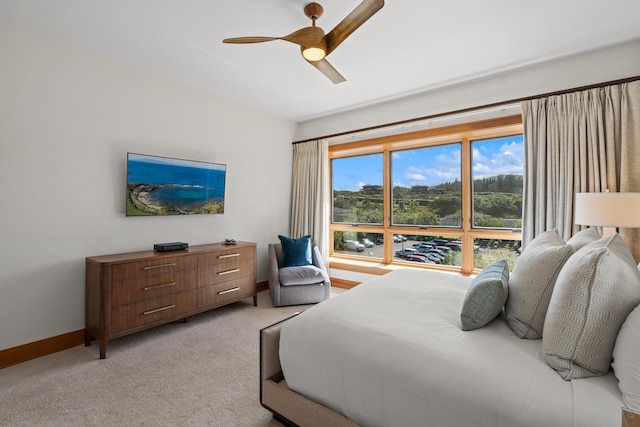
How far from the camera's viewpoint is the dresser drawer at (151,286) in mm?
2599

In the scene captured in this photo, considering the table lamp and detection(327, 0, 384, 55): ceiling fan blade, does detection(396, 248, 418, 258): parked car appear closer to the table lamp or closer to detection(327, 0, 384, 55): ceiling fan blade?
the table lamp

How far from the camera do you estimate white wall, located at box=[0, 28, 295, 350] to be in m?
2.44

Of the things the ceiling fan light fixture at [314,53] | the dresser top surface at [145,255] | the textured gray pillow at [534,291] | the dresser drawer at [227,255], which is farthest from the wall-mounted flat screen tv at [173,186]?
the textured gray pillow at [534,291]

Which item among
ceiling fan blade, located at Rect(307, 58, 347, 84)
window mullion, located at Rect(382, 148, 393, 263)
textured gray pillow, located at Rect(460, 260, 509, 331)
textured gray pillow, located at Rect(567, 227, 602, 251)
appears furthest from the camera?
window mullion, located at Rect(382, 148, 393, 263)

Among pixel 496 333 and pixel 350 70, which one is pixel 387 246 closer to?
pixel 350 70

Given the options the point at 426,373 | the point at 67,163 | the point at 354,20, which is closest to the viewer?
the point at 426,373

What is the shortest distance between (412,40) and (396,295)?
7.10ft

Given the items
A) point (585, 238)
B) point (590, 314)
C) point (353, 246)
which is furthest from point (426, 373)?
point (353, 246)

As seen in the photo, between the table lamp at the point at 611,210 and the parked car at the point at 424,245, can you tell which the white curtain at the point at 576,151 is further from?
the parked car at the point at 424,245

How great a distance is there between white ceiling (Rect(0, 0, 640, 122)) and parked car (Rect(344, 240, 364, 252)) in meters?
2.45

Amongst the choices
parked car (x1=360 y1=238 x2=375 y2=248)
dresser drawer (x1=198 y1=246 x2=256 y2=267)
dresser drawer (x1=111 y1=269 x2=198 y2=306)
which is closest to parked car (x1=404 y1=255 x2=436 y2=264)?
parked car (x1=360 y1=238 x2=375 y2=248)

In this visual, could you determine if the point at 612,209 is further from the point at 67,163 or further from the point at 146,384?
the point at 67,163

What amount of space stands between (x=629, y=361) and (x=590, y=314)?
0.55ft

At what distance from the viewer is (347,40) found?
2.59 meters
